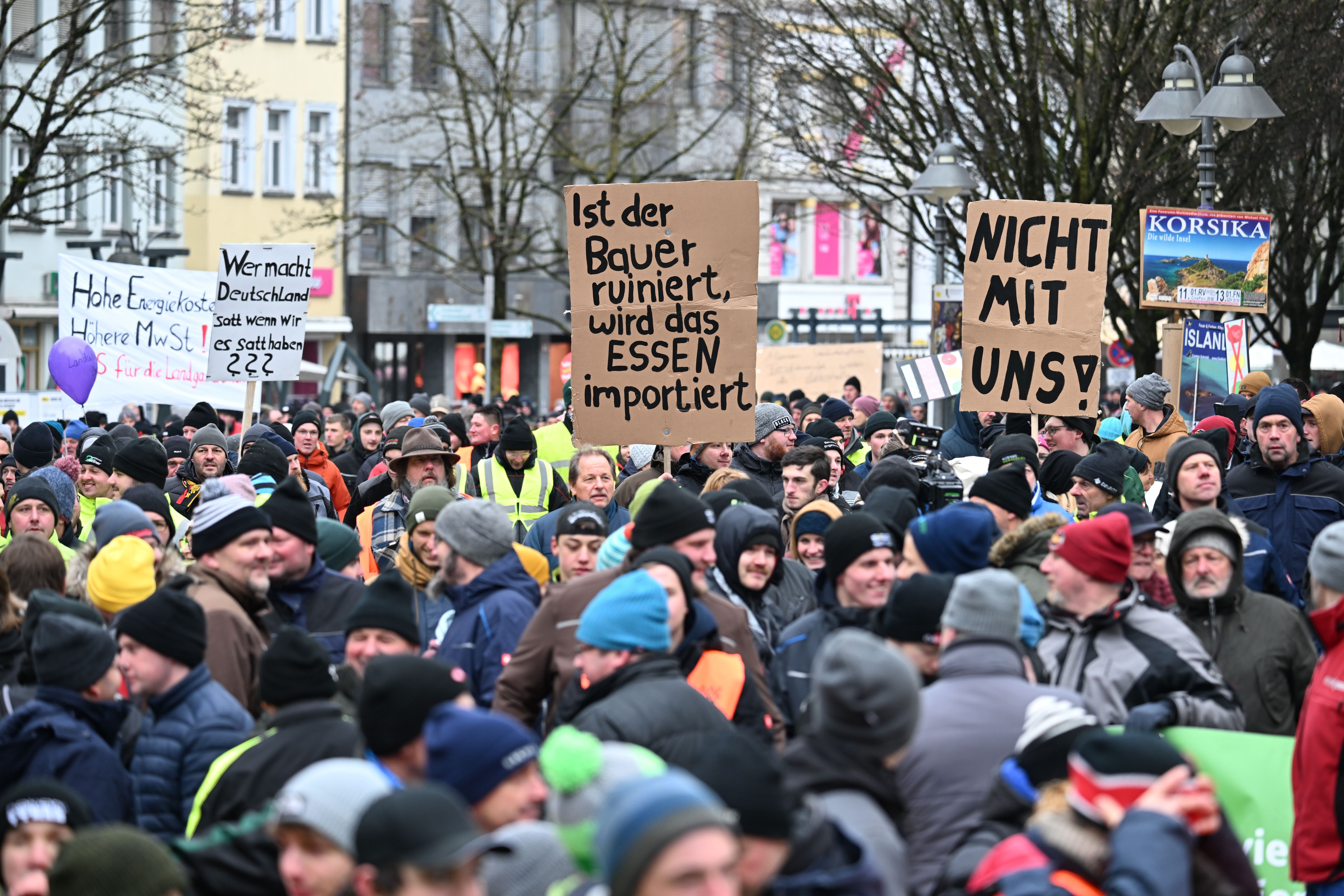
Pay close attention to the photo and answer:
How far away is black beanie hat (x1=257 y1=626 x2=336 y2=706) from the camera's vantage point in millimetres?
4656

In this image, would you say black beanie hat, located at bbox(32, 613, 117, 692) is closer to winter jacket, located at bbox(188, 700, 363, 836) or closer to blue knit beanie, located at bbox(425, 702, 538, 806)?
winter jacket, located at bbox(188, 700, 363, 836)

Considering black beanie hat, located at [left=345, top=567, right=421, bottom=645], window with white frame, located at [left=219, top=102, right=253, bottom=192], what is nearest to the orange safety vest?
black beanie hat, located at [left=345, top=567, right=421, bottom=645]

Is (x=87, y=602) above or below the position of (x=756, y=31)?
below

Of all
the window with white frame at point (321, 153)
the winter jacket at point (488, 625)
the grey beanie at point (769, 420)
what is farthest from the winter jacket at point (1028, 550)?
the window with white frame at point (321, 153)

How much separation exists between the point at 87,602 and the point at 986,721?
365cm

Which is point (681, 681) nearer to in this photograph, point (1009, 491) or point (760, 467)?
point (1009, 491)

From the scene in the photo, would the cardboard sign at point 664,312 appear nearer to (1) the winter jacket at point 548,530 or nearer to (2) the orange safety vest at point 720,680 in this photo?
(1) the winter jacket at point 548,530

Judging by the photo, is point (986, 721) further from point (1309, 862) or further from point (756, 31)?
point (756, 31)

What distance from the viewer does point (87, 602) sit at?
6.56 metres

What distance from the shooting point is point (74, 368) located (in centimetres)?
1702

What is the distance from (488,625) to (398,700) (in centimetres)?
219

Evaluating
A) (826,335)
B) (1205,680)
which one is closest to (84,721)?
(1205,680)

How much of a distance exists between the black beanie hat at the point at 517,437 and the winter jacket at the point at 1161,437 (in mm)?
3742

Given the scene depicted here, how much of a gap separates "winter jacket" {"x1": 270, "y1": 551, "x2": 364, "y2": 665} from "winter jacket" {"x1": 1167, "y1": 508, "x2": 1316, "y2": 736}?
9.81ft
